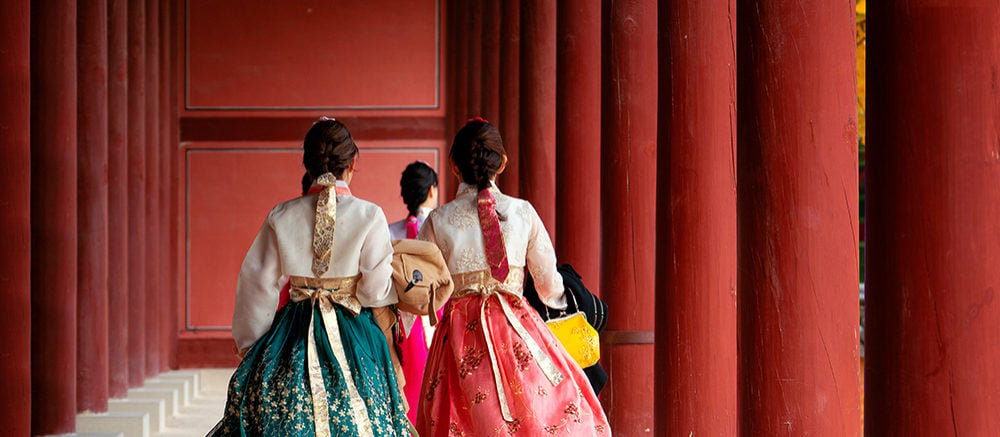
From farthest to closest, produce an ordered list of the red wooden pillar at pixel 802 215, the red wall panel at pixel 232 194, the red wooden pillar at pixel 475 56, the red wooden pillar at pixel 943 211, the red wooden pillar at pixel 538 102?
the red wall panel at pixel 232 194 < the red wooden pillar at pixel 475 56 < the red wooden pillar at pixel 538 102 < the red wooden pillar at pixel 802 215 < the red wooden pillar at pixel 943 211

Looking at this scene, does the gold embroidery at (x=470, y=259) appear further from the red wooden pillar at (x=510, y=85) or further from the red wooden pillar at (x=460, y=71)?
the red wooden pillar at (x=460, y=71)

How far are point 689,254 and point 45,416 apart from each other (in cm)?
302

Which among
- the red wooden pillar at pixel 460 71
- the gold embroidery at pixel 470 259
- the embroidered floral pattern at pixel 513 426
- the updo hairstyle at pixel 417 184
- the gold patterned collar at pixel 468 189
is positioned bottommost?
the embroidered floral pattern at pixel 513 426

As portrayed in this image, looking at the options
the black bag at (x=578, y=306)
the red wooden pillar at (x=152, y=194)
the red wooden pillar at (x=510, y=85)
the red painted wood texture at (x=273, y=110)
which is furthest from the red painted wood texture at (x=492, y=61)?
the black bag at (x=578, y=306)

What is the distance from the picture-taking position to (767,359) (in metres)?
2.02

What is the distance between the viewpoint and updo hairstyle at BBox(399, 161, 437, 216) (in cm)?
482

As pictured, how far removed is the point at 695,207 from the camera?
286 centimetres

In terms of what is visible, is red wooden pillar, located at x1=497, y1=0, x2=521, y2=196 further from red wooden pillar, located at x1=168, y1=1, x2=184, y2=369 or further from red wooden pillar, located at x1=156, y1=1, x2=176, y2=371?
red wooden pillar, located at x1=168, y1=1, x2=184, y2=369

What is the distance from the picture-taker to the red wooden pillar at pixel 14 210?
391cm

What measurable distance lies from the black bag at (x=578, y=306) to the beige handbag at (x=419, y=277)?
34cm

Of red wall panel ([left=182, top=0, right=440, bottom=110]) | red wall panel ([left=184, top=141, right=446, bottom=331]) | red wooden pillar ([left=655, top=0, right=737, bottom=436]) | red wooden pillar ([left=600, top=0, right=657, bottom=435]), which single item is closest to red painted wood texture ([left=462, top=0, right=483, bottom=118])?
red wall panel ([left=182, top=0, right=440, bottom=110])

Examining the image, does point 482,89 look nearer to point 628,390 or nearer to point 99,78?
point 99,78

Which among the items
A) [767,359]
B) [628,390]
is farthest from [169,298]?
[767,359]

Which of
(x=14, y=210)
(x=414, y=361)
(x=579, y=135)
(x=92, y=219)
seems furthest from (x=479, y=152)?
(x=92, y=219)
